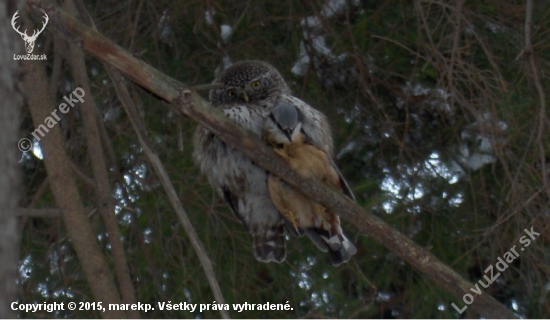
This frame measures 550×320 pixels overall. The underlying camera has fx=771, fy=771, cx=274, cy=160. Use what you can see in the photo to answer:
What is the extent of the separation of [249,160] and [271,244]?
42 cm

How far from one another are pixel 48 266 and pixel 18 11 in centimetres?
264

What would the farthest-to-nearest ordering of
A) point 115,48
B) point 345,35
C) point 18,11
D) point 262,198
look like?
point 345,35 → point 262,198 → point 115,48 → point 18,11

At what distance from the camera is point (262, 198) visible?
368cm

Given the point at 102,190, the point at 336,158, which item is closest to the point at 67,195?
the point at 102,190

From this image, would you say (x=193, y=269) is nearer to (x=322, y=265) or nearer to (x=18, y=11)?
(x=322, y=265)

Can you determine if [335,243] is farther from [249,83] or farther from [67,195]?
[67,195]

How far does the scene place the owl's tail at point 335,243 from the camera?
3336 millimetres

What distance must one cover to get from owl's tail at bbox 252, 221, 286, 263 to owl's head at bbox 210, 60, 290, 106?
2.06 ft

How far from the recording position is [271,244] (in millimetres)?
3646

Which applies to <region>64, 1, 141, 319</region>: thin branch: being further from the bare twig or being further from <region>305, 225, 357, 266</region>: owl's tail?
<region>305, 225, 357, 266</region>: owl's tail

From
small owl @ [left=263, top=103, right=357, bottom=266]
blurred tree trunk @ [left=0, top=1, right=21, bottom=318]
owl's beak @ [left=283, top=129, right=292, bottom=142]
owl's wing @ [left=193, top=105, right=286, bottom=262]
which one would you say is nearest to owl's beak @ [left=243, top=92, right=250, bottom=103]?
owl's wing @ [left=193, top=105, right=286, bottom=262]

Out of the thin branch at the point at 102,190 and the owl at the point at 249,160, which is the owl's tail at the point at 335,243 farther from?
the thin branch at the point at 102,190

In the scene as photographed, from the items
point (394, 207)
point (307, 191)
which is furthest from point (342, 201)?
point (394, 207)

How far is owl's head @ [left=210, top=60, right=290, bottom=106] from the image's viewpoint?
3.75 meters
